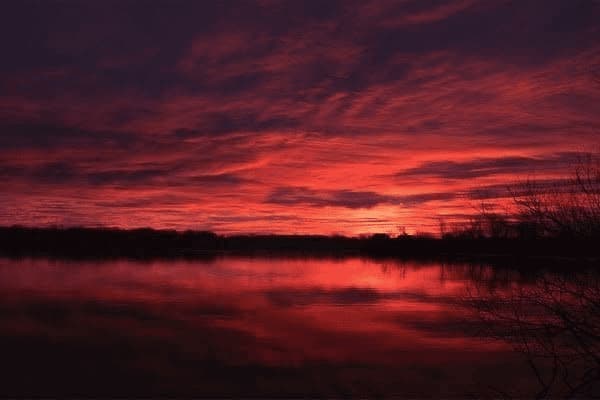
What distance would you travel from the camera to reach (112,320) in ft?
56.2

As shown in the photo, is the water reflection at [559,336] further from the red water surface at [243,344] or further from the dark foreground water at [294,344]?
the red water surface at [243,344]

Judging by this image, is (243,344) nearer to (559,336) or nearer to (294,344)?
(294,344)

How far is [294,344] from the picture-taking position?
46.3ft

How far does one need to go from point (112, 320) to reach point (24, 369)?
599cm

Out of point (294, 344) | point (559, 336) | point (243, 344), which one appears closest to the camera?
point (243, 344)

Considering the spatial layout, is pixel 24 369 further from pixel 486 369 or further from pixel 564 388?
pixel 564 388

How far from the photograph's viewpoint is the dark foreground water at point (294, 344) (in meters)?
10.1

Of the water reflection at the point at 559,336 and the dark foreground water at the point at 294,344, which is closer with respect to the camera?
the water reflection at the point at 559,336

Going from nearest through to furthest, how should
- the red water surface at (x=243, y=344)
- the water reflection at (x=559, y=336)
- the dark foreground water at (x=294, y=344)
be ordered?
the water reflection at (x=559, y=336) < the dark foreground water at (x=294, y=344) < the red water surface at (x=243, y=344)

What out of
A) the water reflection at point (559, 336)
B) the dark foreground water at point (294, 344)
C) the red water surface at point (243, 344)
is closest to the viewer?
the water reflection at point (559, 336)

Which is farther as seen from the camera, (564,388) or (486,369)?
(486,369)

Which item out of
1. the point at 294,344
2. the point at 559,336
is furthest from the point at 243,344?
the point at 559,336

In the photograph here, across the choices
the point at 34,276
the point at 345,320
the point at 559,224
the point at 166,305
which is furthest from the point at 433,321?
the point at 34,276

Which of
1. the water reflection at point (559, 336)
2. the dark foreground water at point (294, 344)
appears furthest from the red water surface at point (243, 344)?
the water reflection at point (559, 336)
